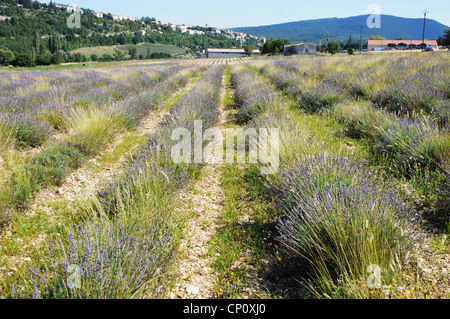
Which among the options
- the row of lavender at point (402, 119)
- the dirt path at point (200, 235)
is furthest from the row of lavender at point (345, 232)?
the row of lavender at point (402, 119)

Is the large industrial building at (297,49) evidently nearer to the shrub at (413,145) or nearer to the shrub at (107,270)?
the shrub at (413,145)

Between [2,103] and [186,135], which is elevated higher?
[2,103]

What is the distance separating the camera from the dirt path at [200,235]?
2355 millimetres

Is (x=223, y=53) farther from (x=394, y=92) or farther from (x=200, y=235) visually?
(x=200, y=235)

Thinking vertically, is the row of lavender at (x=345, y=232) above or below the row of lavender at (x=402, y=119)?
below

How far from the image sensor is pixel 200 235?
10.2 ft

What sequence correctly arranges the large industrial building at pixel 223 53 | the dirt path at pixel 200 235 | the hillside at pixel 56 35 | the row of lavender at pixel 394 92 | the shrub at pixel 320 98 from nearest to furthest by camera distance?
1. the dirt path at pixel 200 235
2. the row of lavender at pixel 394 92
3. the shrub at pixel 320 98
4. the hillside at pixel 56 35
5. the large industrial building at pixel 223 53

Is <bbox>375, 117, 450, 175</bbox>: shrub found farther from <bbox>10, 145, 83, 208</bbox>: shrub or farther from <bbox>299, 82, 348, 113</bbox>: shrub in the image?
<bbox>10, 145, 83, 208</bbox>: shrub

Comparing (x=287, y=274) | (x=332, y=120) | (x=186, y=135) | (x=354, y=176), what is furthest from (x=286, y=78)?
(x=287, y=274)

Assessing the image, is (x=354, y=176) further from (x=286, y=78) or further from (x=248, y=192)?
(x=286, y=78)

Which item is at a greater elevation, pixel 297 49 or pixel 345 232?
pixel 297 49

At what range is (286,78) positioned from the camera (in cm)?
1245

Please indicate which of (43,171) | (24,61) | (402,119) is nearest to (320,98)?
(402,119)

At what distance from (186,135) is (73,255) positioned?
136 inches
